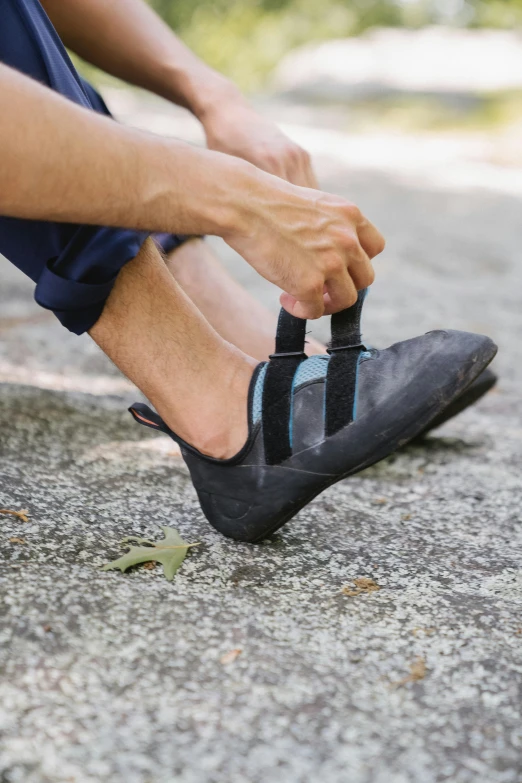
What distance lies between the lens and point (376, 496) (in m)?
1.37

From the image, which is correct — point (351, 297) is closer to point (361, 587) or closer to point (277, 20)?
point (361, 587)

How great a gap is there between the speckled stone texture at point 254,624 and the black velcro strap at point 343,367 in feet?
0.68

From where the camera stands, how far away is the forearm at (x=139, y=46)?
1408 mm

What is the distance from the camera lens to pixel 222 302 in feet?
4.68

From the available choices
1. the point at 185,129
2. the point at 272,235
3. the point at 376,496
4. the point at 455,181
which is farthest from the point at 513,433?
the point at 185,129

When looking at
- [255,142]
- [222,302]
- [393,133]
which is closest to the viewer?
[255,142]

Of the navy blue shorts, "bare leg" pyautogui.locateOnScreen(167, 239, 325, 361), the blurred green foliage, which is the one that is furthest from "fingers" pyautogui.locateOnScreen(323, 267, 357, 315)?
the blurred green foliage

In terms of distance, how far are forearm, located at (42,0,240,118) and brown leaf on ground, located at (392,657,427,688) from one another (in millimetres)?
957

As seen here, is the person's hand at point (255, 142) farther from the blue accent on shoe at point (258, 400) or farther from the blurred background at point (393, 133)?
the blurred background at point (393, 133)

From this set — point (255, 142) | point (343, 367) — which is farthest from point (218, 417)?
point (255, 142)

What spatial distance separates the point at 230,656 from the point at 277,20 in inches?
641

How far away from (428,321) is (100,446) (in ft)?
4.65

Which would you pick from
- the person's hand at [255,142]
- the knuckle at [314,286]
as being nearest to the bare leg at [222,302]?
the person's hand at [255,142]

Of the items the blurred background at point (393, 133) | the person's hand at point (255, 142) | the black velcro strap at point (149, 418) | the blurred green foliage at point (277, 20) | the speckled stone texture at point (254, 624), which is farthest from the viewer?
the blurred green foliage at point (277, 20)
